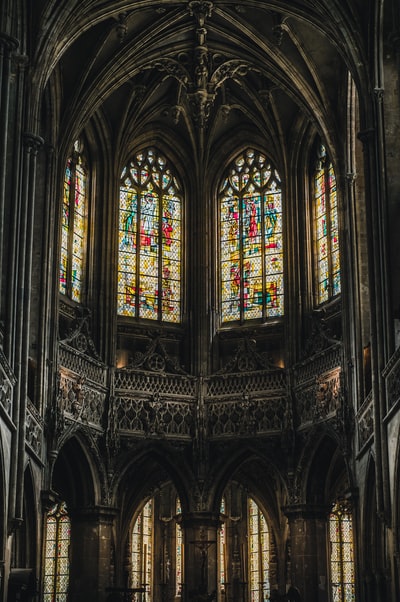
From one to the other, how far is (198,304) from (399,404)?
11927 mm

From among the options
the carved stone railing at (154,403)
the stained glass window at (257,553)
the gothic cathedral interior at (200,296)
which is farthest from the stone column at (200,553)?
the stained glass window at (257,553)

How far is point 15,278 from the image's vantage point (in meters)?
25.1

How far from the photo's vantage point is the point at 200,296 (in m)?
34.2

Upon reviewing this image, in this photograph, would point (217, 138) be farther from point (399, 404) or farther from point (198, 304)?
point (399, 404)

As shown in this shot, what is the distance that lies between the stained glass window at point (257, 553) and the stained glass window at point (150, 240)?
21.1 feet

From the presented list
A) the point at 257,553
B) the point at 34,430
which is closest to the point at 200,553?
the point at 257,553

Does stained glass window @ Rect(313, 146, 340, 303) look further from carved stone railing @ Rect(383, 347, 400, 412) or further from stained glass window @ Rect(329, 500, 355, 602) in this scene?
carved stone railing @ Rect(383, 347, 400, 412)

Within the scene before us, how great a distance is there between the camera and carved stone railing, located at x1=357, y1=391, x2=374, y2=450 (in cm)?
2706

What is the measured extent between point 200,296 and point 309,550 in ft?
25.3

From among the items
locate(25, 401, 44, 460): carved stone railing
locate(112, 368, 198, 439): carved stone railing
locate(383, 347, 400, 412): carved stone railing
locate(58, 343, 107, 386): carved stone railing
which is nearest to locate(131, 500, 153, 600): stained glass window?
locate(112, 368, 198, 439): carved stone railing

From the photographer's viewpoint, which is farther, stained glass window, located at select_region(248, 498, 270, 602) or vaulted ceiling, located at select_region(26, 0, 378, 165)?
stained glass window, located at select_region(248, 498, 270, 602)

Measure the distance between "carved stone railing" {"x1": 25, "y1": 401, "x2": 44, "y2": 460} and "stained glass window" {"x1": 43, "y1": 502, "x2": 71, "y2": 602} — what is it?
497 cm

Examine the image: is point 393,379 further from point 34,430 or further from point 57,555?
point 57,555

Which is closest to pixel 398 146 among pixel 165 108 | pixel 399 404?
pixel 399 404
